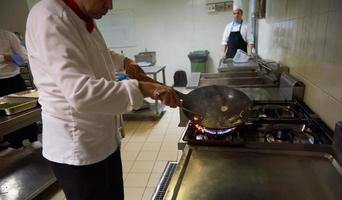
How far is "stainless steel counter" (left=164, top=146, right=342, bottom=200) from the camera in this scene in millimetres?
613

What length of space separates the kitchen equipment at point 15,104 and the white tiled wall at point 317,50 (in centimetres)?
172

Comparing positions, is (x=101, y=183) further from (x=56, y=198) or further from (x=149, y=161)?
(x=149, y=161)

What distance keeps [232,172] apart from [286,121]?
0.40 meters

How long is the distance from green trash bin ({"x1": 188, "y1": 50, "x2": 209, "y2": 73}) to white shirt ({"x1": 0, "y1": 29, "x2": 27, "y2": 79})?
303cm

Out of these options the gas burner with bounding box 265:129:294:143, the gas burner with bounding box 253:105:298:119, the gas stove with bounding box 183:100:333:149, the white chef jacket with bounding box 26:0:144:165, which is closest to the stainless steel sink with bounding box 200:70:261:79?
the gas burner with bounding box 253:105:298:119

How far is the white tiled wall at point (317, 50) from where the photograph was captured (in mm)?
858

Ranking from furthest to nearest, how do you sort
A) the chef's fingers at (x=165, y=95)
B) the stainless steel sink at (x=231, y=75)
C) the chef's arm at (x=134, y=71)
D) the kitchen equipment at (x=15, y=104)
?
the stainless steel sink at (x=231, y=75) < the kitchen equipment at (x=15, y=104) < the chef's arm at (x=134, y=71) < the chef's fingers at (x=165, y=95)

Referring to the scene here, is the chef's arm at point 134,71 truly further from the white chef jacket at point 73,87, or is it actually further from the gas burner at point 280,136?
the gas burner at point 280,136

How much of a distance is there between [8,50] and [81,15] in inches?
93.2

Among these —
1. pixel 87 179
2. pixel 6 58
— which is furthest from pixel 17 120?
pixel 6 58

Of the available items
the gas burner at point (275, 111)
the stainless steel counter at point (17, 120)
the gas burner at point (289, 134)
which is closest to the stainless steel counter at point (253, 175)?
the gas burner at point (289, 134)

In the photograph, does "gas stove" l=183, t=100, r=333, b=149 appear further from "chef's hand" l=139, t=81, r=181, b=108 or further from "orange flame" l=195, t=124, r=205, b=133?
"chef's hand" l=139, t=81, r=181, b=108

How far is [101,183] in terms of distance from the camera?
0.96 meters

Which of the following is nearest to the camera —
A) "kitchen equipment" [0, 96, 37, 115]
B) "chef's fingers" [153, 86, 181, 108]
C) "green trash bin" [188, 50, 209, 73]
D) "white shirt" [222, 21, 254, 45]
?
"chef's fingers" [153, 86, 181, 108]
